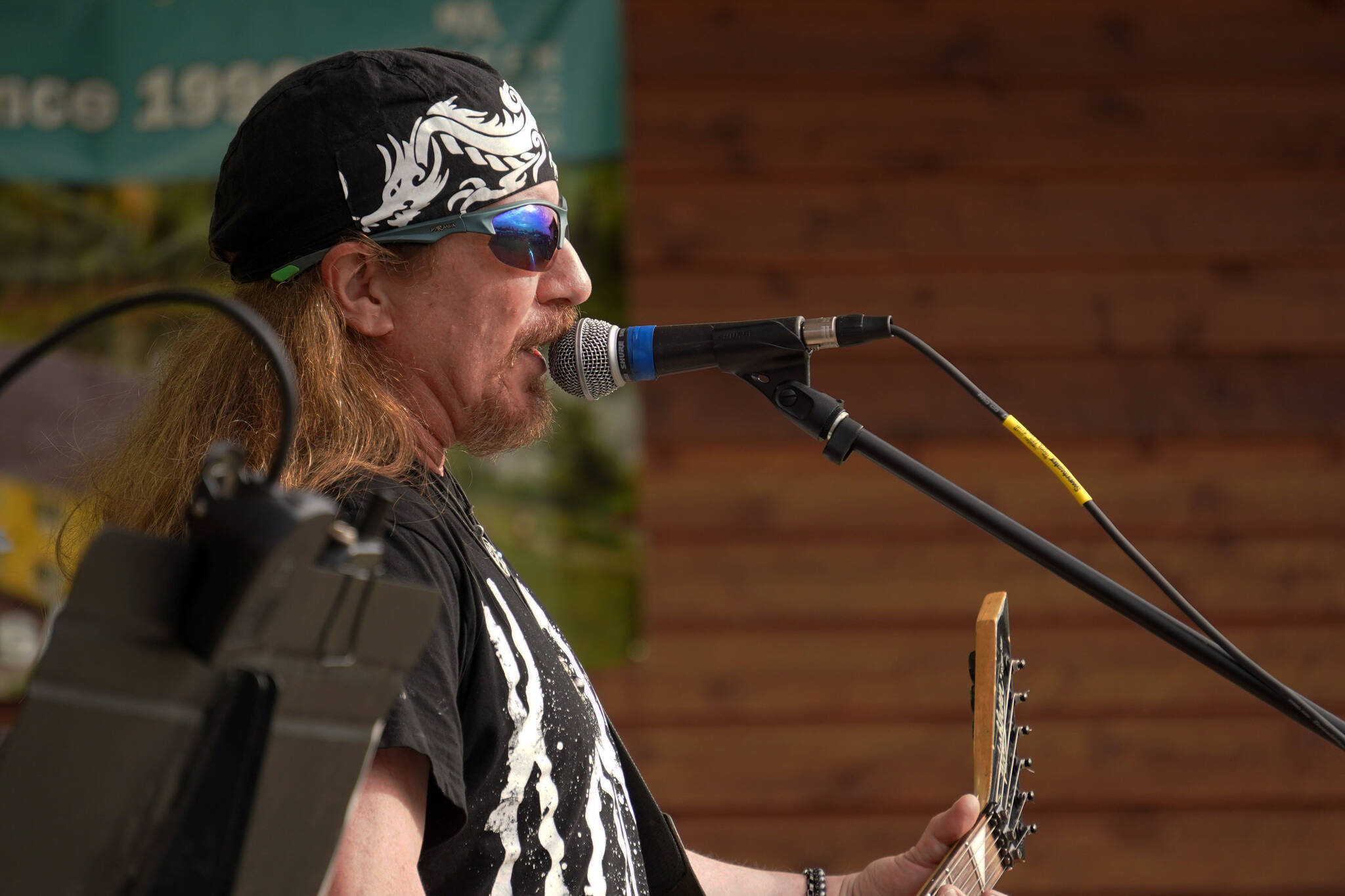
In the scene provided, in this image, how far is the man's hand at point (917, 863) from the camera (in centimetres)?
159

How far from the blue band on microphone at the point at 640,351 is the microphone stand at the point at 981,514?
4.1 inches

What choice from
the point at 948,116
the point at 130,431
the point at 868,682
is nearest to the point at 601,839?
the point at 130,431

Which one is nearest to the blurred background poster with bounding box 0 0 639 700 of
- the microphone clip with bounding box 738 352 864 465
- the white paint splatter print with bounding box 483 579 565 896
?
the microphone clip with bounding box 738 352 864 465

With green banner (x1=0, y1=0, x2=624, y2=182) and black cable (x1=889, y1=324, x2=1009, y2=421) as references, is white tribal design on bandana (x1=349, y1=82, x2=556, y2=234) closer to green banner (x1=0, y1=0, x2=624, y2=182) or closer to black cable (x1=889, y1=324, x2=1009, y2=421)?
black cable (x1=889, y1=324, x2=1009, y2=421)

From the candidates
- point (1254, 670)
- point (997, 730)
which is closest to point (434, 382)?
point (997, 730)

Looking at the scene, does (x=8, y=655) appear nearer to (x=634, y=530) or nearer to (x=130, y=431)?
(x=634, y=530)

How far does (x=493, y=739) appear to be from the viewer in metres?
1.21

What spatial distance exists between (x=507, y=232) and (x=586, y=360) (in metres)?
0.18

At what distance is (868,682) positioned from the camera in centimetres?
364

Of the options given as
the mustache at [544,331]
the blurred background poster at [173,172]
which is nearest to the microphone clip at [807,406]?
the mustache at [544,331]

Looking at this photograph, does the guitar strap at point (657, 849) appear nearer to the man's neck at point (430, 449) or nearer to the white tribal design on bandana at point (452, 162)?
the man's neck at point (430, 449)

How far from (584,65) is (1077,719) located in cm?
232

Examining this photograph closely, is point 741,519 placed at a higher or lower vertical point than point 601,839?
higher

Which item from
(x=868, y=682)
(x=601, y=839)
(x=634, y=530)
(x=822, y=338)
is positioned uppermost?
(x=634, y=530)
